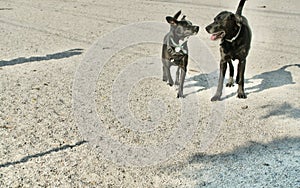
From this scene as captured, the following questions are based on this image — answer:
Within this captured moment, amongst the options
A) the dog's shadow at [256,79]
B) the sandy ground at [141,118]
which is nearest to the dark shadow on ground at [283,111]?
the sandy ground at [141,118]

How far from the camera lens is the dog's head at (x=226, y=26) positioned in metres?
4.60

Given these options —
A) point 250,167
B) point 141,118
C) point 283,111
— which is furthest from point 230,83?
point 250,167

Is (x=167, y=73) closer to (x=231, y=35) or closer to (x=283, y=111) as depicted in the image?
(x=231, y=35)

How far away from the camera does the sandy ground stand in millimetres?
3371

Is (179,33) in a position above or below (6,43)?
above

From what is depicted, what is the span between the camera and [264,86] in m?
5.64

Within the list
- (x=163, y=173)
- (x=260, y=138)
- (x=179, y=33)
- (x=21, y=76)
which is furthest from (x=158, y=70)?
Result: (x=163, y=173)

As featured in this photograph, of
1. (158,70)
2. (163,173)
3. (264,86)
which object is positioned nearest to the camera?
(163,173)

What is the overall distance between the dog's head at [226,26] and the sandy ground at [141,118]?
0.83 m

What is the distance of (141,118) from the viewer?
14.7 ft

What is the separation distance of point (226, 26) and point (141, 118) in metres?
1.38

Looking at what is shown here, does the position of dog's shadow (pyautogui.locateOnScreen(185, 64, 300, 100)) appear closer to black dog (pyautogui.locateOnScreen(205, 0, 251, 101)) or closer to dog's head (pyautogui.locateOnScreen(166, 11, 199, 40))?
black dog (pyautogui.locateOnScreen(205, 0, 251, 101))

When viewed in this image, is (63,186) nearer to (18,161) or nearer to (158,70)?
(18,161)

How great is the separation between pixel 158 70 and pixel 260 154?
2.66 metres
